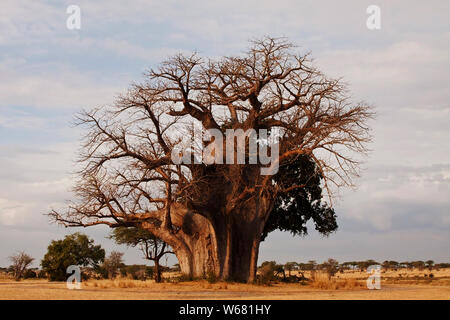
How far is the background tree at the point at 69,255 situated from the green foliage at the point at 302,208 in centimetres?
1544

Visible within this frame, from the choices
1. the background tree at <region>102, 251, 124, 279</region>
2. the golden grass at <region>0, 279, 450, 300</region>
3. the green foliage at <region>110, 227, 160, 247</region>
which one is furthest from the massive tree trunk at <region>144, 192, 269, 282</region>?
the background tree at <region>102, 251, 124, 279</region>

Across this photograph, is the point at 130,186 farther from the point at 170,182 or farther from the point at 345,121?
the point at 345,121

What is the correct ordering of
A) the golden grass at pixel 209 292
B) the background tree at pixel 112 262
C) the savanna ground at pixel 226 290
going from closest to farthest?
1. the golden grass at pixel 209 292
2. the savanna ground at pixel 226 290
3. the background tree at pixel 112 262

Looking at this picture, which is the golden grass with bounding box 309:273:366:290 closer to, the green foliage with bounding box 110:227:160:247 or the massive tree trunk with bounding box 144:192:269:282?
the massive tree trunk with bounding box 144:192:269:282

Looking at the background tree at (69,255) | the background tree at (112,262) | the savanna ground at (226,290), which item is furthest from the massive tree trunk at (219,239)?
the background tree at (112,262)

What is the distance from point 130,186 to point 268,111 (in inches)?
251

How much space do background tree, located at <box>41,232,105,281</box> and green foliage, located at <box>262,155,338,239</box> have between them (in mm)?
15444

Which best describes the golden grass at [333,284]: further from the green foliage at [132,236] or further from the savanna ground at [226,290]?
the green foliage at [132,236]

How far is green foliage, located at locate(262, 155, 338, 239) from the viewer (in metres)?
26.9

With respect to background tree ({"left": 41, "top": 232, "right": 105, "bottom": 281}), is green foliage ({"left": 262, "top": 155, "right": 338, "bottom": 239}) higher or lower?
higher

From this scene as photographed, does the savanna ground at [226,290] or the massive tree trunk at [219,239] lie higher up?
the massive tree trunk at [219,239]

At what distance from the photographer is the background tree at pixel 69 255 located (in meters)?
37.0

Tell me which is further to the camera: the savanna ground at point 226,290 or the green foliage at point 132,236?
the green foliage at point 132,236
